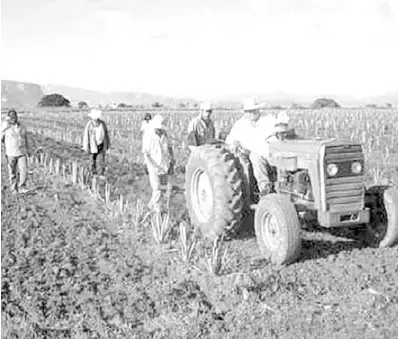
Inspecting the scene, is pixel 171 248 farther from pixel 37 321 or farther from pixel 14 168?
pixel 14 168

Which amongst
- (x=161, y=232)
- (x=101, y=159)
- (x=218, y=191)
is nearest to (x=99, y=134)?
(x=101, y=159)

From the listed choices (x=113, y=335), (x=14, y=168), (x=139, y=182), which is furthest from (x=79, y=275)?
(x=139, y=182)

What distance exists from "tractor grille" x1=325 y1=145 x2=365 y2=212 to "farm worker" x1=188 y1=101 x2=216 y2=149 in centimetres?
315

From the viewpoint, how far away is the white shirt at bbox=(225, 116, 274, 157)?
7180mm

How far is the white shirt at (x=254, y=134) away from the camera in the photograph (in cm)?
718

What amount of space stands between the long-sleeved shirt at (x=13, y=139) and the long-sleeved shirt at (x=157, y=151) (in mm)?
2416

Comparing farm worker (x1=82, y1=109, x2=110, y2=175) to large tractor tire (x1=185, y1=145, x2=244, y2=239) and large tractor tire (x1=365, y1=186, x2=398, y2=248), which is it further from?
large tractor tire (x1=365, y1=186, x2=398, y2=248)

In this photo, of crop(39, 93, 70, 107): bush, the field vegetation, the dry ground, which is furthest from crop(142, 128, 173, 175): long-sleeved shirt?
crop(39, 93, 70, 107): bush

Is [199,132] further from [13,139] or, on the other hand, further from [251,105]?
[13,139]

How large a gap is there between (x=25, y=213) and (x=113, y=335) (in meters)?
4.18

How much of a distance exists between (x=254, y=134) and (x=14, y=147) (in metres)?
4.46

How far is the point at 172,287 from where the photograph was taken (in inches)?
227

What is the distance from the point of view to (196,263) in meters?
6.39

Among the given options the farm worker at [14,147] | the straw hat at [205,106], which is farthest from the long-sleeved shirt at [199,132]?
the farm worker at [14,147]
